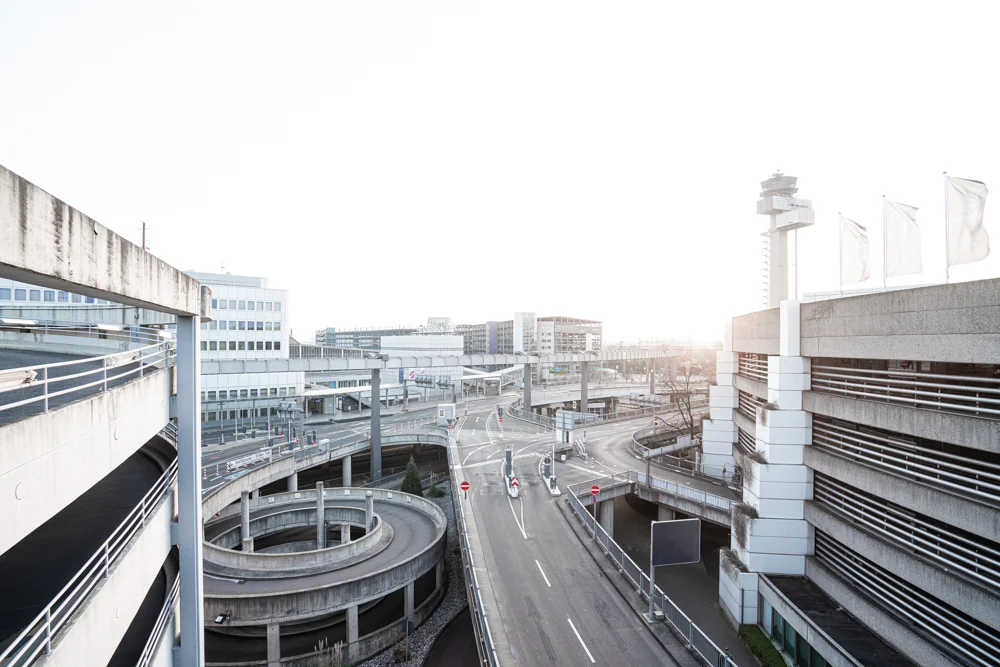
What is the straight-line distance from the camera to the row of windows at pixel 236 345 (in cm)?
5628

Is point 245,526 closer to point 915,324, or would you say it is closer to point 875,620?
point 875,620

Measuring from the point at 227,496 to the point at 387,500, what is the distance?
377 inches

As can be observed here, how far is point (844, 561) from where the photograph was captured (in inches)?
660

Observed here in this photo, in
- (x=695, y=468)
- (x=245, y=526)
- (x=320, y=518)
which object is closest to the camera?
(x=245, y=526)

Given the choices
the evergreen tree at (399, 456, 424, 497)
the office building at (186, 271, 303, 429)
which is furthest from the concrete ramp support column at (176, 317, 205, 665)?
the office building at (186, 271, 303, 429)

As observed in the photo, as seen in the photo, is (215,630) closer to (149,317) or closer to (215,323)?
(149,317)

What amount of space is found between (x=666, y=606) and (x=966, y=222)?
1463 cm

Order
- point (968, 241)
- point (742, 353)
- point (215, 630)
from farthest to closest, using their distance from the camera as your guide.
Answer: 1. point (742, 353)
2. point (215, 630)
3. point (968, 241)

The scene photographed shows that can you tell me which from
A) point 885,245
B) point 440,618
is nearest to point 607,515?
point 440,618

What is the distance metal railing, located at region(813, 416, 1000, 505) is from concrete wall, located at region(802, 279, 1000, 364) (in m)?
2.63

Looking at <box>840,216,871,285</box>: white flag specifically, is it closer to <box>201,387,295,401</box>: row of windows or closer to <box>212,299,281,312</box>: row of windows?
<box>201,387,295,401</box>: row of windows

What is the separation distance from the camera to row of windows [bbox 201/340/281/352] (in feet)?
185

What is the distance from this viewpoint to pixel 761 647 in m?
17.4

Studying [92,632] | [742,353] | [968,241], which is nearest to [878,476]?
[968,241]
